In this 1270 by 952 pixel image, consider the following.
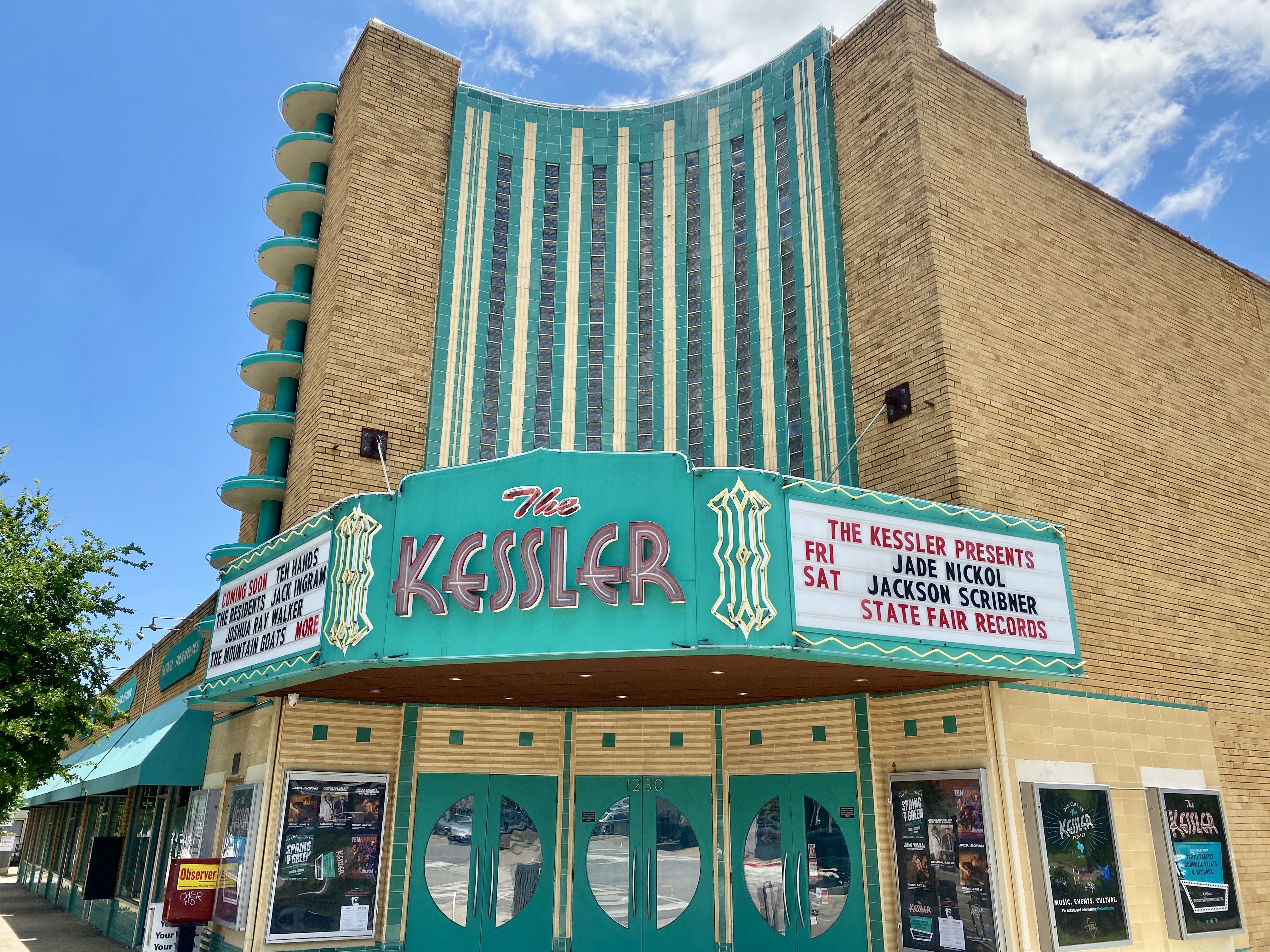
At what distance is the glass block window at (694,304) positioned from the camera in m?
18.1

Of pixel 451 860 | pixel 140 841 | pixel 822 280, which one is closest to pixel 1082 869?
pixel 451 860

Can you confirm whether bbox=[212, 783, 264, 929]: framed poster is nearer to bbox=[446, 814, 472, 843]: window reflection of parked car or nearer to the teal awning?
the teal awning

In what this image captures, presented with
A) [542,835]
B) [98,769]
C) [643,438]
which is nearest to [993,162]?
[643,438]

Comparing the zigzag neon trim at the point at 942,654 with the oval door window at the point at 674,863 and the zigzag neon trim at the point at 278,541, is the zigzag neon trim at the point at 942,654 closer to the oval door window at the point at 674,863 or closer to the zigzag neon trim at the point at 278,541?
the oval door window at the point at 674,863

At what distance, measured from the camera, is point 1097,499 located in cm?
1620

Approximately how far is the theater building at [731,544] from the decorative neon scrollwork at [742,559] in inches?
1.9

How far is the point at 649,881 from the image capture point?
15336 mm

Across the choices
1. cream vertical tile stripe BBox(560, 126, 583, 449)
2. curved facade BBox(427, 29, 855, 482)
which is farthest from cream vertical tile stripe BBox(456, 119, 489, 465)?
cream vertical tile stripe BBox(560, 126, 583, 449)

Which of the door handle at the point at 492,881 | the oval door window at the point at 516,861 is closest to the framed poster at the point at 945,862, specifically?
the oval door window at the point at 516,861

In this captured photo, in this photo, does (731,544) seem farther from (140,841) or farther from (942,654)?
(140,841)

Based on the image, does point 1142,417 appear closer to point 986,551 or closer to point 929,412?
point 929,412

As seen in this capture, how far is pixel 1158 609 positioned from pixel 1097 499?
2281 mm

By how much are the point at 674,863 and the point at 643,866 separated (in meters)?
0.52

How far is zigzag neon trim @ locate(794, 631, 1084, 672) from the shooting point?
10.7 m
